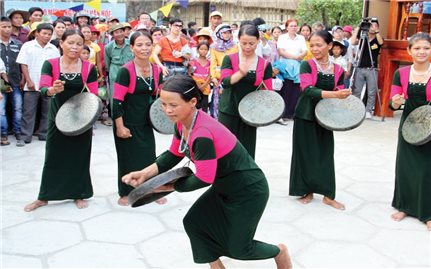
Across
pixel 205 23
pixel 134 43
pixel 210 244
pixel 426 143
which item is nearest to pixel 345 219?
pixel 426 143

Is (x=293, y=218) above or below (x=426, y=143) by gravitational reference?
below

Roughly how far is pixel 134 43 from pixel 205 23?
35.4ft

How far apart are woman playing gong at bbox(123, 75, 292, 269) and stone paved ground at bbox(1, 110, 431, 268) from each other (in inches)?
22.5

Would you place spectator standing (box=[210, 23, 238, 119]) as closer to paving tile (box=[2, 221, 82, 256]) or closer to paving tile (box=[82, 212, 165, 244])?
paving tile (box=[82, 212, 165, 244])

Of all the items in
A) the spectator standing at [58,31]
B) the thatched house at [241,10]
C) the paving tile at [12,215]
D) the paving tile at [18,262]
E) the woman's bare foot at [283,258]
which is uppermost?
the thatched house at [241,10]

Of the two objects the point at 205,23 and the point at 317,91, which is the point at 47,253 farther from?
the point at 205,23

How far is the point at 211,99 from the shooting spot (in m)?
7.78

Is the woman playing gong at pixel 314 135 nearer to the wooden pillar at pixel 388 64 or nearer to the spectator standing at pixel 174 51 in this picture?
the spectator standing at pixel 174 51

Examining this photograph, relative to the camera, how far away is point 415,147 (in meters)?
3.93

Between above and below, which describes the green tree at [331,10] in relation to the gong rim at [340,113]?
above

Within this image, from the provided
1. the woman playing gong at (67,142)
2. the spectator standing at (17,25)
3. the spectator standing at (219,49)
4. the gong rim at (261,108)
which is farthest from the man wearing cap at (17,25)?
the gong rim at (261,108)

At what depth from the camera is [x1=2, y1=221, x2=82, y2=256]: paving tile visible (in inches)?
132

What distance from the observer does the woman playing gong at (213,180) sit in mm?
2369

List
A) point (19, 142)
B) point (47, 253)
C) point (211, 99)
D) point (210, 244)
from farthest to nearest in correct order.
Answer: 1. point (211, 99)
2. point (19, 142)
3. point (47, 253)
4. point (210, 244)
